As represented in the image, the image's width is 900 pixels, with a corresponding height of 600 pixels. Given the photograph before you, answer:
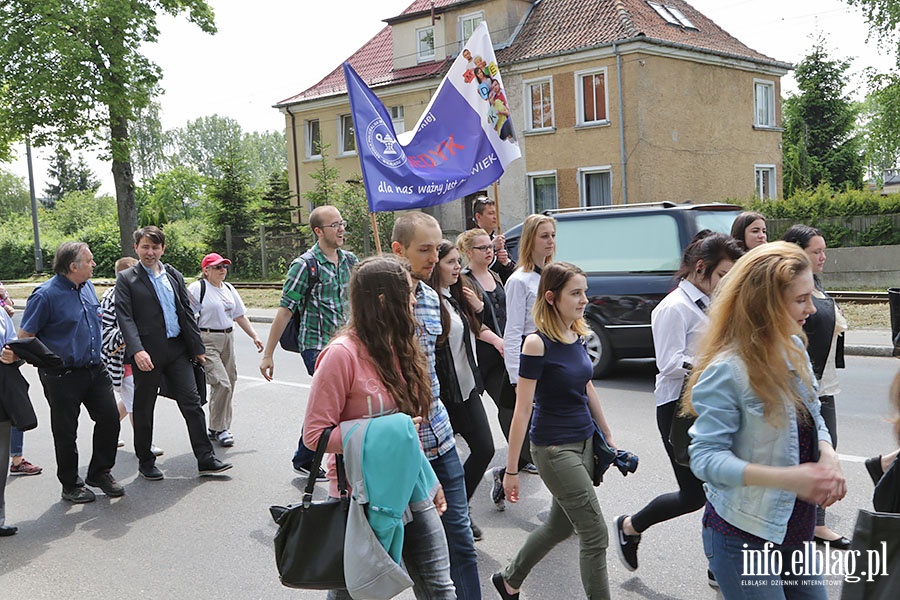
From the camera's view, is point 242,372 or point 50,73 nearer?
point 242,372

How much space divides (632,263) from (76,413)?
6260mm

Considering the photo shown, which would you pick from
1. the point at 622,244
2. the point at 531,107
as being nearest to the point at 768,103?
the point at 531,107

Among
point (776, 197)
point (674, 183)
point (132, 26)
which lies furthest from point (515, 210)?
point (132, 26)

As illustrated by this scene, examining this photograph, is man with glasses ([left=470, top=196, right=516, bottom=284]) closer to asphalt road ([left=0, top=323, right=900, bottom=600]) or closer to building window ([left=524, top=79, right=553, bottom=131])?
asphalt road ([left=0, top=323, right=900, bottom=600])

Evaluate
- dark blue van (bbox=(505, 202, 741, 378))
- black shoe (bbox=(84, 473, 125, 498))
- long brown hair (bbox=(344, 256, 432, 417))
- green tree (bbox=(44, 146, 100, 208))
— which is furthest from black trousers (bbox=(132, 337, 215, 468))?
green tree (bbox=(44, 146, 100, 208))

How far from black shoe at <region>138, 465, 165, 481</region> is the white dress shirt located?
431 cm

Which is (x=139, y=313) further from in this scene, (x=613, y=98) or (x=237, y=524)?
(x=613, y=98)

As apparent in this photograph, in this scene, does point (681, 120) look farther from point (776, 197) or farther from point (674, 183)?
point (776, 197)

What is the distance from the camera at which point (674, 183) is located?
27.1 metres

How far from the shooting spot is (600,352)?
10.1 m

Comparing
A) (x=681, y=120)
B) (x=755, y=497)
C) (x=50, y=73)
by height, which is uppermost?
(x=50, y=73)

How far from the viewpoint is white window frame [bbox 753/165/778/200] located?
2975 cm

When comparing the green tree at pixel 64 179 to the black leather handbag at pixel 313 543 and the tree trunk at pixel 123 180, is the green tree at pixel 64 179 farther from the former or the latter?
the black leather handbag at pixel 313 543

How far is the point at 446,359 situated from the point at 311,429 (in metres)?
1.50
